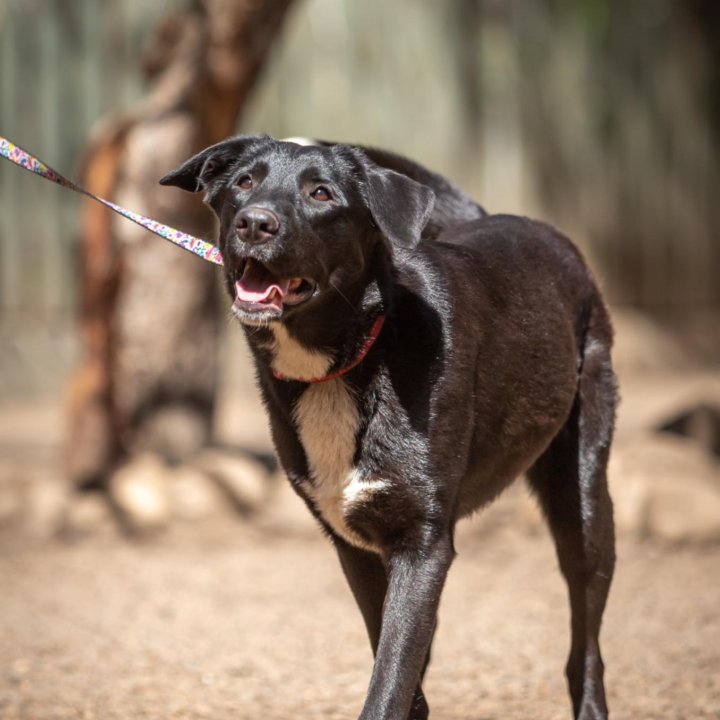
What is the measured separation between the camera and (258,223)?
9.82 ft

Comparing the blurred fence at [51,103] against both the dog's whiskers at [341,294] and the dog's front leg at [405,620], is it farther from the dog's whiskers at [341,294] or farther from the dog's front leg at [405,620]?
the dog's front leg at [405,620]

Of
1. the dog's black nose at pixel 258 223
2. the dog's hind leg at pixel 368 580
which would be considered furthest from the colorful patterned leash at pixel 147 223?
the dog's hind leg at pixel 368 580

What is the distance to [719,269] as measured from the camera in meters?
12.1

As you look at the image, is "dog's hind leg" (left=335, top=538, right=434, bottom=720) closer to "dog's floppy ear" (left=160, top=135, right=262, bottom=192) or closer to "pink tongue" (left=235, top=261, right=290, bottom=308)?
"pink tongue" (left=235, top=261, right=290, bottom=308)

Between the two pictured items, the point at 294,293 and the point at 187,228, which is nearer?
the point at 294,293

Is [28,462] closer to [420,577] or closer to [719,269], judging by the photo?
[420,577]

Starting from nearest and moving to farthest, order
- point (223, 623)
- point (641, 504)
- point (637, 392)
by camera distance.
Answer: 1. point (223, 623)
2. point (641, 504)
3. point (637, 392)

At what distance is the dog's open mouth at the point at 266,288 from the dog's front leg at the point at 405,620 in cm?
62

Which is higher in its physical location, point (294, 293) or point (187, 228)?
point (187, 228)

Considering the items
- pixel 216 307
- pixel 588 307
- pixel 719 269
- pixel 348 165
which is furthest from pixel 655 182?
pixel 348 165

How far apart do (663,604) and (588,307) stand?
1891 mm

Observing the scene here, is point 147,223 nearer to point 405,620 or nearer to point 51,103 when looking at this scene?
point 405,620

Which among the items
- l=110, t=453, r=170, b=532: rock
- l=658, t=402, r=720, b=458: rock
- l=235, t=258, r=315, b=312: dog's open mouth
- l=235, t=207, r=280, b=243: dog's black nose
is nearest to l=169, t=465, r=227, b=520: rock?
l=110, t=453, r=170, b=532: rock

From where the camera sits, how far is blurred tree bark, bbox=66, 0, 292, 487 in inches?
267
